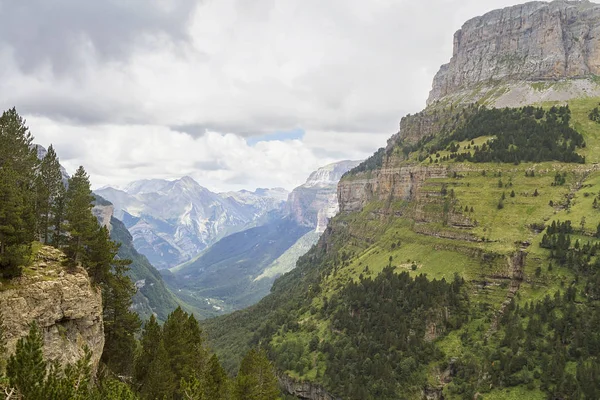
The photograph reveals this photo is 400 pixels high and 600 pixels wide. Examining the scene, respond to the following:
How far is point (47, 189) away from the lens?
73.0 m

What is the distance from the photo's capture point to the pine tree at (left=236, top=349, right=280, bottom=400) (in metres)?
63.8

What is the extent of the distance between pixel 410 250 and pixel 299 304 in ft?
206

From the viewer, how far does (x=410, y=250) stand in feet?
570

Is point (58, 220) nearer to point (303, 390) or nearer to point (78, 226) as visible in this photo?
point (78, 226)

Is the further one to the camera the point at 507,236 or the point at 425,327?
the point at 507,236

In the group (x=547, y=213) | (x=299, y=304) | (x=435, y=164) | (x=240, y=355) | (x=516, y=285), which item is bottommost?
(x=240, y=355)

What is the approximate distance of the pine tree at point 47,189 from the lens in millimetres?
70625

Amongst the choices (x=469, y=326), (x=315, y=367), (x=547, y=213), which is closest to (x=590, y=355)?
(x=469, y=326)

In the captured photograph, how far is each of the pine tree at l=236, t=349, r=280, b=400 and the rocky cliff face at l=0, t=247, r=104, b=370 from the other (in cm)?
2268

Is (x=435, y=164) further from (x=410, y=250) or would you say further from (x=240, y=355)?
(x=240, y=355)

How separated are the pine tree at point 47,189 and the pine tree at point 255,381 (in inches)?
1631

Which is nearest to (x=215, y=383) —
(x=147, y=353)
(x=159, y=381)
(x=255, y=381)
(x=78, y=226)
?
(x=255, y=381)

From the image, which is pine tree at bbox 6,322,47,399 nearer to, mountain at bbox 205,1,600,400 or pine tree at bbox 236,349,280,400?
pine tree at bbox 236,349,280,400

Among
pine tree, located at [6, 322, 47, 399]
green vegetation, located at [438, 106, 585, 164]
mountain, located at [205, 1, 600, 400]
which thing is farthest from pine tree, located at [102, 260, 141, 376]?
green vegetation, located at [438, 106, 585, 164]
